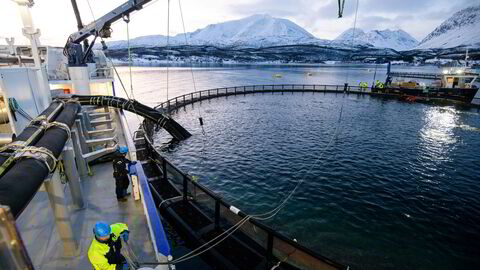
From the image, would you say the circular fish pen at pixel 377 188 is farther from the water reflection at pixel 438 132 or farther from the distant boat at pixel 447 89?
the distant boat at pixel 447 89

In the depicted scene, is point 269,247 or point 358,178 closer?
point 269,247

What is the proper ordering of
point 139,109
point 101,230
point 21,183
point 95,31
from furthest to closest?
1. point 95,31
2. point 139,109
3. point 101,230
4. point 21,183

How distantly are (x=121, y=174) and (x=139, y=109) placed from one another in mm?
13548

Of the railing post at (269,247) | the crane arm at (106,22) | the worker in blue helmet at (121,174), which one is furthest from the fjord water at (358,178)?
the crane arm at (106,22)

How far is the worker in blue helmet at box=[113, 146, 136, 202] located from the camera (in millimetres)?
8250

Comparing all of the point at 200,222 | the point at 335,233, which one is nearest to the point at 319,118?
the point at 335,233

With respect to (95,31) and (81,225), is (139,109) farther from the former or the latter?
(81,225)

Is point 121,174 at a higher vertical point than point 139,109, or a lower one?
higher

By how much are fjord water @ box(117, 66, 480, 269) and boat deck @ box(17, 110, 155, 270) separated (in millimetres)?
7829

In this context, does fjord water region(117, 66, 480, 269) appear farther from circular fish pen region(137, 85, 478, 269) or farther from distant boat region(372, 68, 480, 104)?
distant boat region(372, 68, 480, 104)

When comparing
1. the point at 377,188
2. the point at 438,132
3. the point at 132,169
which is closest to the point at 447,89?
the point at 438,132

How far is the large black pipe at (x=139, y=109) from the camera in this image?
52.7 ft

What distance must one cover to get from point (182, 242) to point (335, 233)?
7.59m

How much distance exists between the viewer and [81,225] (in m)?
7.39
